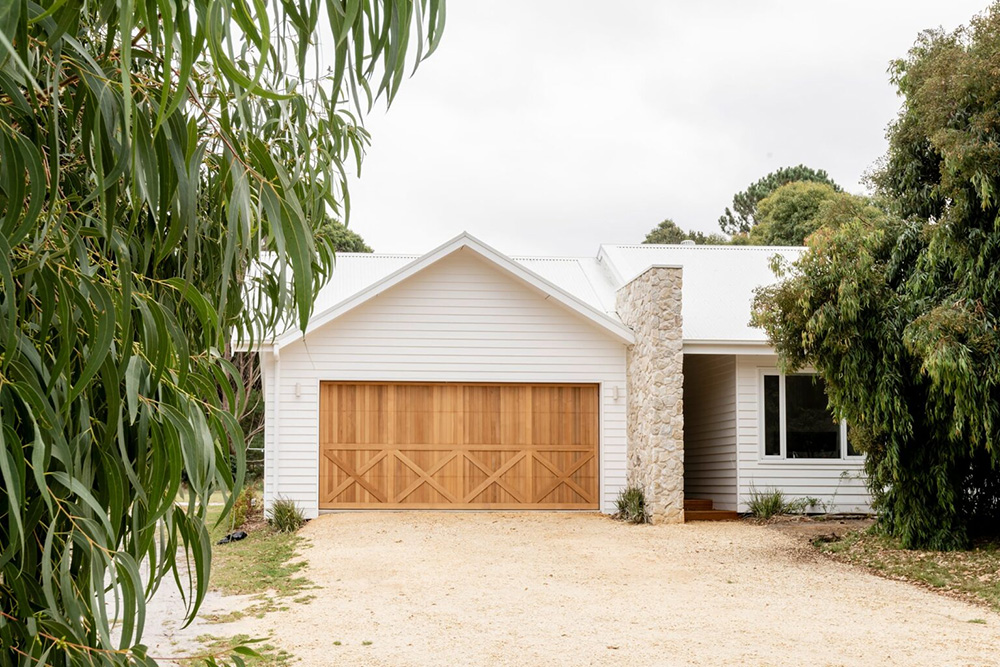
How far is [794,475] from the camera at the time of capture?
618 inches

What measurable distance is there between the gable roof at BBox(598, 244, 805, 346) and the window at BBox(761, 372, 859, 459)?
3.39 ft

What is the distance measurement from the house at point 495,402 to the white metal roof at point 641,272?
0.08m

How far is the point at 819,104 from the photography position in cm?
3431

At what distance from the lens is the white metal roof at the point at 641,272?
1545cm

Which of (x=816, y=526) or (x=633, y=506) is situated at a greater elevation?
(x=633, y=506)

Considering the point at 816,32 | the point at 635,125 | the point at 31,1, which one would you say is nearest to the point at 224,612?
the point at 31,1

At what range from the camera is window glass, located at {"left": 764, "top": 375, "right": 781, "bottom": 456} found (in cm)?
1590

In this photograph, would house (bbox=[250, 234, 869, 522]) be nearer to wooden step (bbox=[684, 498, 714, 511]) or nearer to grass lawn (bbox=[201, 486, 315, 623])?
wooden step (bbox=[684, 498, 714, 511])

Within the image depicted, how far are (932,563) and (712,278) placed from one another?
836cm

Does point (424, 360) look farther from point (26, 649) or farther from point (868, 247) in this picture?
point (26, 649)

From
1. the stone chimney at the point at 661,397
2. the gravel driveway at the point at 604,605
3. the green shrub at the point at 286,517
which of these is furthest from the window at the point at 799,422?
the green shrub at the point at 286,517

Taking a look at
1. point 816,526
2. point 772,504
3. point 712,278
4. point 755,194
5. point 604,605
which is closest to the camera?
point 604,605

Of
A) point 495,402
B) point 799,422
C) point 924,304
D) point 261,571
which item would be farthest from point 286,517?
point 924,304

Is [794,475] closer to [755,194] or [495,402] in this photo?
[495,402]
